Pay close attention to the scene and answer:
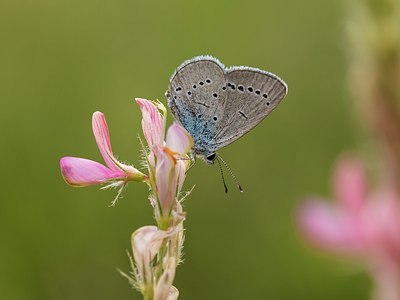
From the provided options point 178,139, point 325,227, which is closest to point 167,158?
point 178,139

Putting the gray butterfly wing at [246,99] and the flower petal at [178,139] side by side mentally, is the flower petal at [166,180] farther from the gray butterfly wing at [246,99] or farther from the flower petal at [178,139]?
the gray butterfly wing at [246,99]

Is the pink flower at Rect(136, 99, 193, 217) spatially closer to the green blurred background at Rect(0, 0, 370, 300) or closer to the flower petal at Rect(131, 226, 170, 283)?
the flower petal at Rect(131, 226, 170, 283)

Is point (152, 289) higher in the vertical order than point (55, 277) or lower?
higher

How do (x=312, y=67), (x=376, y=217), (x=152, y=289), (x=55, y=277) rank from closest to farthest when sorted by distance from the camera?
1. (x=152, y=289)
2. (x=376, y=217)
3. (x=55, y=277)
4. (x=312, y=67)

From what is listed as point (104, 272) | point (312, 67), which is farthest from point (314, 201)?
point (312, 67)

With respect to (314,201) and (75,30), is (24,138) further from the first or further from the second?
(314,201)

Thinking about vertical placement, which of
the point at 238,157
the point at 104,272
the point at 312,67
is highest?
the point at 312,67

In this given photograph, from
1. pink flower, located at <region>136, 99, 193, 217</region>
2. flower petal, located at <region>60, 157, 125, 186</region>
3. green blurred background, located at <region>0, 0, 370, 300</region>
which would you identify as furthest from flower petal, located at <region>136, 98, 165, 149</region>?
green blurred background, located at <region>0, 0, 370, 300</region>
